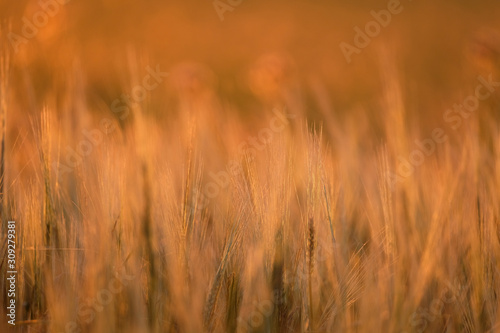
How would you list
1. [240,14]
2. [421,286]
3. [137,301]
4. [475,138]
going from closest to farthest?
[137,301] < [421,286] < [475,138] < [240,14]

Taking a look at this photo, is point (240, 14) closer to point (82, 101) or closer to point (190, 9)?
point (190, 9)

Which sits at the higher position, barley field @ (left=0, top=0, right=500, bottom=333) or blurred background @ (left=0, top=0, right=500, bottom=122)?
blurred background @ (left=0, top=0, right=500, bottom=122)

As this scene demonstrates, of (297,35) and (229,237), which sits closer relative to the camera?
(229,237)

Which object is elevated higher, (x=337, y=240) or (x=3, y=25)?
(x=3, y=25)

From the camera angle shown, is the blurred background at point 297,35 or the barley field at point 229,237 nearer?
the barley field at point 229,237

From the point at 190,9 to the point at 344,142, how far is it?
10.6 metres

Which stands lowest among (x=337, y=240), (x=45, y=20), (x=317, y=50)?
(x=337, y=240)

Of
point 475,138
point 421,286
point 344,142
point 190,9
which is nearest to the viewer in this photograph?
point 421,286

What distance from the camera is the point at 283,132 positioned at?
1197mm

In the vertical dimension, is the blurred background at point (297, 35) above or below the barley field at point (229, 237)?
above

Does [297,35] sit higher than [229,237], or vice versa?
[297,35]

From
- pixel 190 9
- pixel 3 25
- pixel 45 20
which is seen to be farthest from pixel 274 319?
pixel 190 9

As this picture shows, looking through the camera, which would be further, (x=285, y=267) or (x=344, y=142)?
(x=344, y=142)

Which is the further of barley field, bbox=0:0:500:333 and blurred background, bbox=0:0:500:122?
blurred background, bbox=0:0:500:122
